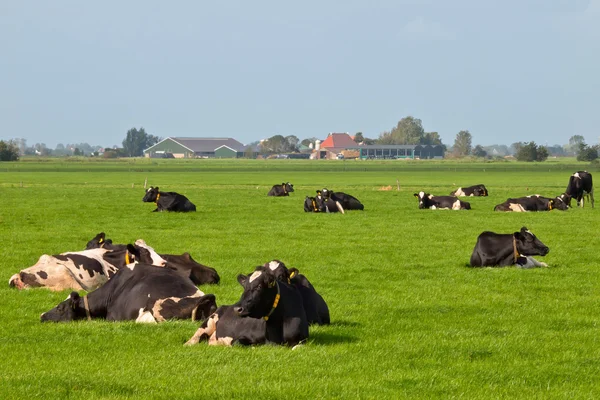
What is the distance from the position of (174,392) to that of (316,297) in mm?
4299

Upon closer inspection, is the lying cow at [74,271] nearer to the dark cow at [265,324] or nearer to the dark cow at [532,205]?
the dark cow at [265,324]

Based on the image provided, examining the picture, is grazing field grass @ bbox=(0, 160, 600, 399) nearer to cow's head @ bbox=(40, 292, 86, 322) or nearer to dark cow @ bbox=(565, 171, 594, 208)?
cow's head @ bbox=(40, 292, 86, 322)

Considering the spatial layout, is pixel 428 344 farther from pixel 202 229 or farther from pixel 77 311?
pixel 202 229

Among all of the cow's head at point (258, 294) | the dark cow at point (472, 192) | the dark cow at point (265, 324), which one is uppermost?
the cow's head at point (258, 294)

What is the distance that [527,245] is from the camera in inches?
829

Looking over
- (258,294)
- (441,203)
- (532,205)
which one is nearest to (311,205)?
(441,203)

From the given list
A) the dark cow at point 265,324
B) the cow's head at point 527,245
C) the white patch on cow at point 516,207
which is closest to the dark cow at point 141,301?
the dark cow at point 265,324

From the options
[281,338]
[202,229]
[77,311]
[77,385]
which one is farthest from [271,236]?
[77,385]

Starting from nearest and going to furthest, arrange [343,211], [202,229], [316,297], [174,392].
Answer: [174,392], [316,297], [202,229], [343,211]

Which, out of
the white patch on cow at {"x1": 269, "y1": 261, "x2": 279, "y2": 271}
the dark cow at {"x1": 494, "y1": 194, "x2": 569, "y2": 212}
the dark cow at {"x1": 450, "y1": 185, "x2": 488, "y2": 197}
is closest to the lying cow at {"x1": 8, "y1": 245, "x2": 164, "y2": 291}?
the white patch on cow at {"x1": 269, "y1": 261, "x2": 279, "y2": 271}

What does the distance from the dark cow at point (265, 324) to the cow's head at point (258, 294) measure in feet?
0.21

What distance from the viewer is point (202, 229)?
101ft

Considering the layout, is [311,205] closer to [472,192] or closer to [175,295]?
[472,192]

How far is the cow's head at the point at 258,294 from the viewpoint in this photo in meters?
11.2
